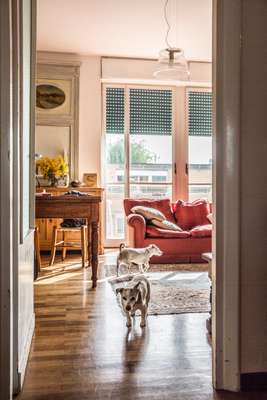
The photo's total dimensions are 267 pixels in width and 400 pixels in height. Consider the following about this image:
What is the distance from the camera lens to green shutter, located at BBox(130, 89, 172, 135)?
247 inches

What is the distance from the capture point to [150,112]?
20.7 ft

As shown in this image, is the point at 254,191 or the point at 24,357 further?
the point at 24,357

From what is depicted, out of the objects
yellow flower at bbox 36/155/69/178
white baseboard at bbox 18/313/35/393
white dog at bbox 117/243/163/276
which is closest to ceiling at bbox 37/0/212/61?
yellow flower at bbox 36/155/69/178

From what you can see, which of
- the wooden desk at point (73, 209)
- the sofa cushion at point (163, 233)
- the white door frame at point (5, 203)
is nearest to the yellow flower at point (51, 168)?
the wooden desk at point (73, 209)

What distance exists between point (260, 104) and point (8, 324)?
1576 mm

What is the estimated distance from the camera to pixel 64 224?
4.63 metres

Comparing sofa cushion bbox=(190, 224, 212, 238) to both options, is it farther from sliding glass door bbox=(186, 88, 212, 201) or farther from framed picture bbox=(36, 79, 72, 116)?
framed picture bbox=(36, 79, 72, 116)

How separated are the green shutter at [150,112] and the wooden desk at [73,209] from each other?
2867 mm

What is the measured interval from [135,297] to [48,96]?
4269 mm

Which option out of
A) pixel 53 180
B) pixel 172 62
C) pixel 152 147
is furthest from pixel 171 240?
pixel 172 62

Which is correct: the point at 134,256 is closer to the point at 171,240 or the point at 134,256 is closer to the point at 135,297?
the point at 135,297

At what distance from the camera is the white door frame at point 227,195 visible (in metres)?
1.73

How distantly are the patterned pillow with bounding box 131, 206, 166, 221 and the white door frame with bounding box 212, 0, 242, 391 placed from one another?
132 inches

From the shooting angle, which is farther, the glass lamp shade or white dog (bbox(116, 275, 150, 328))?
the glass lamp shade
